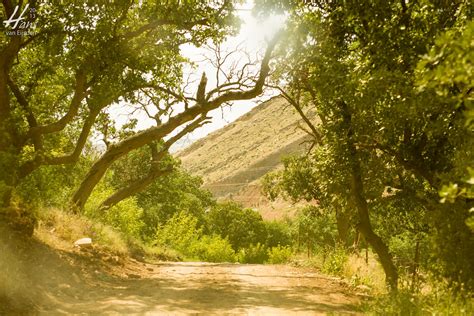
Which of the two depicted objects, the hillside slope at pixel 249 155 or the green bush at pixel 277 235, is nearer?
the green bush at pixel 277 235

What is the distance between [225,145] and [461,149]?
166558 millimetres

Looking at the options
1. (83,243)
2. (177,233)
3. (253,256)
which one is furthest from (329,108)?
(253,256)

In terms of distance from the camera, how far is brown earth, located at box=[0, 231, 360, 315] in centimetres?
793

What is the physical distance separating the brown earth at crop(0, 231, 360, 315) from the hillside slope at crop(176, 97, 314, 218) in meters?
100

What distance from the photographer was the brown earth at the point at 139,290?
793 centimetres

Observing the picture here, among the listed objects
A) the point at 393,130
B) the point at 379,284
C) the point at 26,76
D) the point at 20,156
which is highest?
the point at 26,76

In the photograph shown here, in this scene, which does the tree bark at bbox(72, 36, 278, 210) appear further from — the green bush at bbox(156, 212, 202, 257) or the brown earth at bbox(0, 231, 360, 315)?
the green bush at bbox(156, 212, 202, 257)

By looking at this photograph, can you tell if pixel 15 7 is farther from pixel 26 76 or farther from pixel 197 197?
pixel 197 197

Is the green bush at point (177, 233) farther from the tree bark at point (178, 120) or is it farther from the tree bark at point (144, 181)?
the tree bark at point (178, 120)

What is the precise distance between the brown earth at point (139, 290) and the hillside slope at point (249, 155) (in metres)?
100

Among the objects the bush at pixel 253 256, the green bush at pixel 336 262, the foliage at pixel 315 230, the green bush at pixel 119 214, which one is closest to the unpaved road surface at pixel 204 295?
the green bush at pixel 336 262

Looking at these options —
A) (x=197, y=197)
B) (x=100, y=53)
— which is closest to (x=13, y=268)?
(x=100, y=53)

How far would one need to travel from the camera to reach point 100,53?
11.4 metres

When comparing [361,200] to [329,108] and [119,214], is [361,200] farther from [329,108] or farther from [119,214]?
[119,214]
